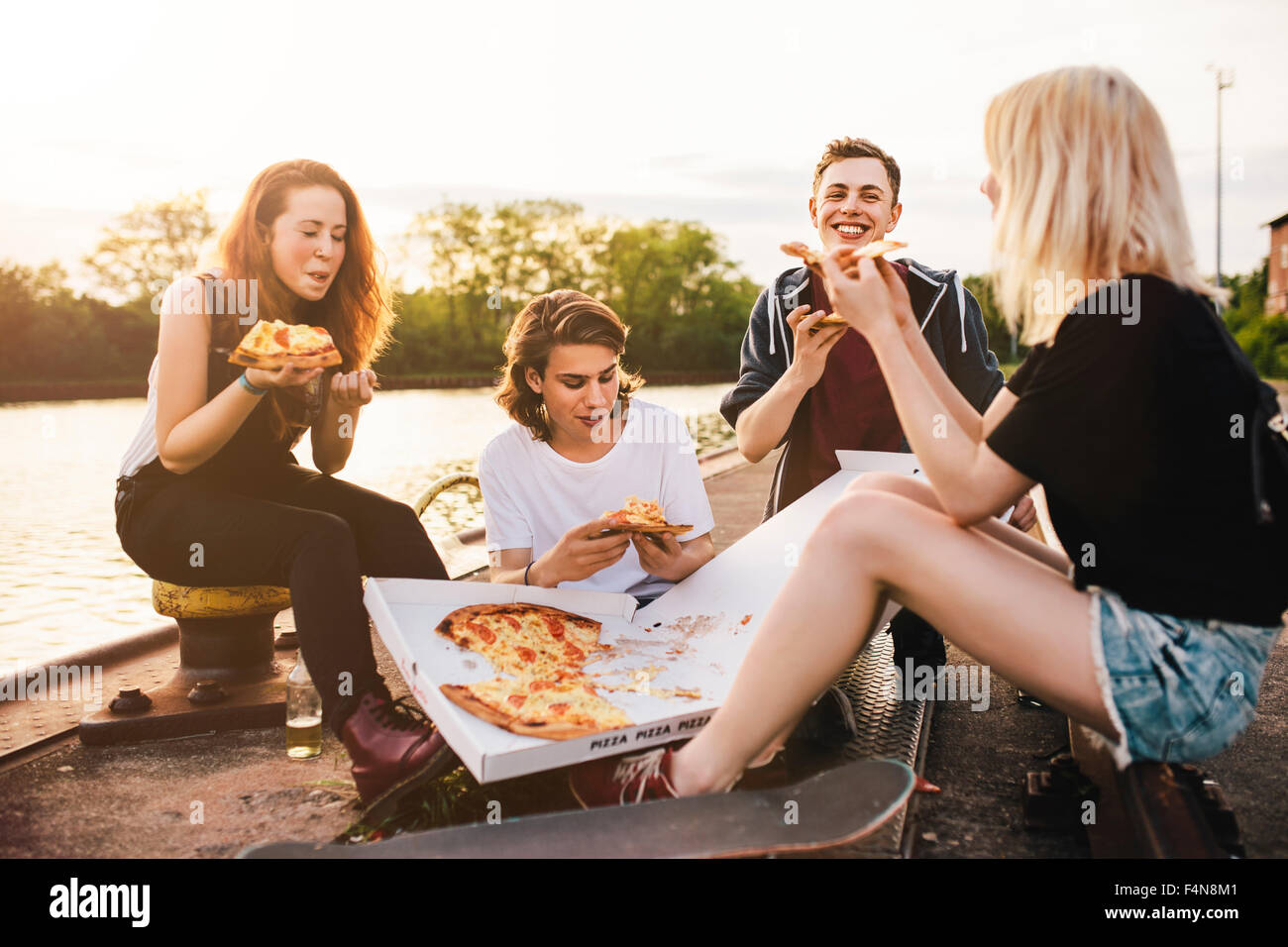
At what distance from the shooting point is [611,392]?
3.56 meters

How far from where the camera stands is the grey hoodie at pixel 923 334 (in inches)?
155

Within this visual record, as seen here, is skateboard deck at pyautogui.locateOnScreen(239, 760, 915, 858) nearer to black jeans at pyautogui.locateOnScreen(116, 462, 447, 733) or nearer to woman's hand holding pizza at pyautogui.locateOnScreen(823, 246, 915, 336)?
black jeans at pyautogui.locateOnScreen(116, 462, 447, 733)

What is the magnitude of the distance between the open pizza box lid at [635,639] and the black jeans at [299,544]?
157 mm

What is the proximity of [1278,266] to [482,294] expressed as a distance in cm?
4865

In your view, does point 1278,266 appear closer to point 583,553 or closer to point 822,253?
point 822,253

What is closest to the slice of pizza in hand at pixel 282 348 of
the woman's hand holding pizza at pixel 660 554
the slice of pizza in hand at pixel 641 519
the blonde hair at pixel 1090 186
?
the slice of pizza in hand at pixel 641 519

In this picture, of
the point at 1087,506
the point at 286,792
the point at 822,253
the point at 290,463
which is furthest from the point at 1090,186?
the point at 290,463

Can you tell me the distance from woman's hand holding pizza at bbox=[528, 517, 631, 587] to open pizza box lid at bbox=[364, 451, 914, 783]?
8 cm

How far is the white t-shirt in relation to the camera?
3.46 meters

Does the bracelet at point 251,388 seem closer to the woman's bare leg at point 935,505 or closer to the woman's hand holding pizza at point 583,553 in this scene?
the woman's hand holding pizza at point 583,553

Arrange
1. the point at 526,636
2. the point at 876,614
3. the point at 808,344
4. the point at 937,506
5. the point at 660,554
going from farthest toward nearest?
the point at 808,344 < the point at 660,554 < the point at 526,636 < the point at 937,506 < the point at 876,614

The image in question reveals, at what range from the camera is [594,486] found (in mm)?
3561

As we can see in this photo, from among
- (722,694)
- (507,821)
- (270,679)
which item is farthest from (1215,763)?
(270,679)

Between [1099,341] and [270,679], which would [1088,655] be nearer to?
[1099,341]
